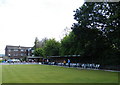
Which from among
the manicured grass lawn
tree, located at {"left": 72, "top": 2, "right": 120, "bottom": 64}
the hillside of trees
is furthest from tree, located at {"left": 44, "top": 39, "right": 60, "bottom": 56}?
the manicured grass lawn

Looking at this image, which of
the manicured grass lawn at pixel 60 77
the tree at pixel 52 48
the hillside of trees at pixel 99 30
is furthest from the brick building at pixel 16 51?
the manicured grass lawn at pixel 60 77

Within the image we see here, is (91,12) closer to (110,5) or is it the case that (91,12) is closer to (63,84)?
(110,5)

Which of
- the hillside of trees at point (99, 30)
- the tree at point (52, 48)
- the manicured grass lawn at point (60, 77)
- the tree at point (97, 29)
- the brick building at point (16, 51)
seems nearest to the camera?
the manicured grass lawn at point (60, 77)

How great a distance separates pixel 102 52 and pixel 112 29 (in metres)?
6.89

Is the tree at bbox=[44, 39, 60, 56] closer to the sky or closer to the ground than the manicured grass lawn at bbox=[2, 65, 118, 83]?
closer to the sky

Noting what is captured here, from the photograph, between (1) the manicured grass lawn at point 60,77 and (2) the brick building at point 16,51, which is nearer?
(1) the manicured grass lawn at point 60,77

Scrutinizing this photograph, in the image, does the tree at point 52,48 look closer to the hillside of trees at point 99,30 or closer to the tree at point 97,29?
the hillside of trees at point 99,30

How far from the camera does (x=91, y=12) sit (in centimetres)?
2394

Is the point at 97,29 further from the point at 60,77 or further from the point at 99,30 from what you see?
the point at 60,77

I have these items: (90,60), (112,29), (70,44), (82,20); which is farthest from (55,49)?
(112,29)

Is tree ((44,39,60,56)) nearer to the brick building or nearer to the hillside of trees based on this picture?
the hillside of trees

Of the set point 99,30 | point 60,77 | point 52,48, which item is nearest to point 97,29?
point 99,30

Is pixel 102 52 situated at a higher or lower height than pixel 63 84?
higher

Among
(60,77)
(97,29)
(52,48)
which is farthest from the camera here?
(52,48)
